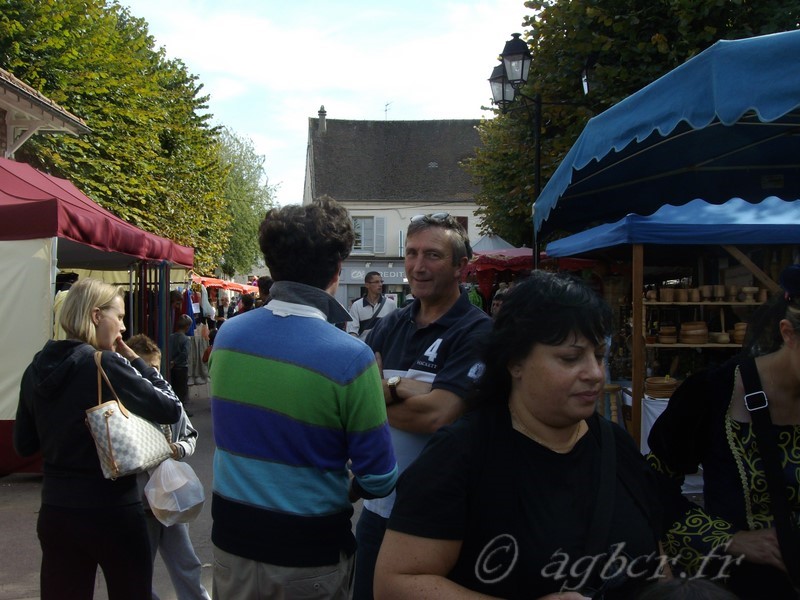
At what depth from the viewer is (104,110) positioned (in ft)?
50.0

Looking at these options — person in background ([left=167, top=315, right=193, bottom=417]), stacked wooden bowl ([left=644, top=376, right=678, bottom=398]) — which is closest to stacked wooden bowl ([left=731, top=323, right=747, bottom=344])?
stacked wooden bowl ([left=644, top=376, right=678, bottom=398])

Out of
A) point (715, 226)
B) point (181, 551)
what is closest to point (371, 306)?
point (715, 226)

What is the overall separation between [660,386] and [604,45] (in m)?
5.92

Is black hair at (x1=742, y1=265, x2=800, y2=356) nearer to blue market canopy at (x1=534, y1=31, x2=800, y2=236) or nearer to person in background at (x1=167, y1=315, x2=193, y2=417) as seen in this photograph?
blue market canopy at (x1=534, y1=31, x2=800, y2=236)

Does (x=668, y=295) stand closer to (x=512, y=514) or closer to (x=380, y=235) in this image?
(x=512, y=514)

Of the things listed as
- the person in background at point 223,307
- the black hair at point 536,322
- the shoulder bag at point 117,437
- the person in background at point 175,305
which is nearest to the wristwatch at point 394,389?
the black hair at point 536,322

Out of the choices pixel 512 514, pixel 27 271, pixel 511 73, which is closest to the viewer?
pixel 512 514

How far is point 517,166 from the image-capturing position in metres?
13.8

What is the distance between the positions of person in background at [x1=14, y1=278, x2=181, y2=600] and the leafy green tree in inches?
1208

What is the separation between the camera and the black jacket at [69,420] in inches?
113

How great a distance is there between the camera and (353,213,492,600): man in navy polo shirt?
8.15 feet

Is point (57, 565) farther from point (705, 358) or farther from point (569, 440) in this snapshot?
point (705, 358)

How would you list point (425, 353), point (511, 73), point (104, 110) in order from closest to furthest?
point (425, 353) < point (511, 73) < point (104, 110)

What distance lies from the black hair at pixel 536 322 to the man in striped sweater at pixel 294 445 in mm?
471
